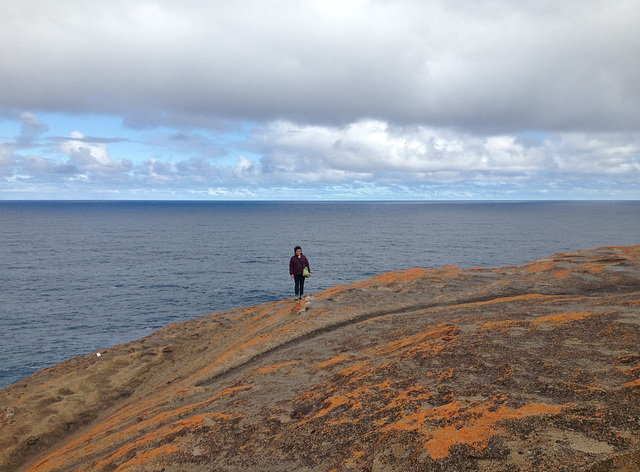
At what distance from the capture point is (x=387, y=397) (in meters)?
9.59

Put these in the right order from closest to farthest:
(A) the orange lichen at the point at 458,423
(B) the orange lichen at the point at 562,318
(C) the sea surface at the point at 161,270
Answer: (A) the orange lichen at the point at 458,423 → (B) the orange lichen at the point at 562,318 → (C) the sea surface at the point at 161,270

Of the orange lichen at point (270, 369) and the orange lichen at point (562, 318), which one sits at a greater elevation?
the orange lichen at point (562, 318)

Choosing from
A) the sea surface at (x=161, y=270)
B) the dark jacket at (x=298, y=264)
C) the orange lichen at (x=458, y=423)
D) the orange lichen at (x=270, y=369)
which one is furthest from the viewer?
the sea surface at (x=161, y=270)

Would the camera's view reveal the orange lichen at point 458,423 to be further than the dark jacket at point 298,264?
No

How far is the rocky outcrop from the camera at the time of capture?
23.7ft

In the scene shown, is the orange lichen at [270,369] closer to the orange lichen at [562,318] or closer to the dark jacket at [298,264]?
the orange lichen at [562,318]

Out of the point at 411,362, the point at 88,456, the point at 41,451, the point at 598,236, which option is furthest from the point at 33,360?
the point at 598,236

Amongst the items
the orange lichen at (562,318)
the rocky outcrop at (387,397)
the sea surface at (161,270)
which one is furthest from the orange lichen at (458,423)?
the sea surface at (161,270)

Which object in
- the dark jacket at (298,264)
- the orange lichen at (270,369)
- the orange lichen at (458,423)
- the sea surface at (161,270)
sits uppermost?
the dark jacket at (298,264)

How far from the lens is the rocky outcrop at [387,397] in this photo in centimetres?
721

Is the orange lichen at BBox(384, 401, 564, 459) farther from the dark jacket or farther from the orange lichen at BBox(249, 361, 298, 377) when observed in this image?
the dark jacket

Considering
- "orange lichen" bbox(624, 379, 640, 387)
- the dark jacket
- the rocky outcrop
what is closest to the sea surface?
the rocky outcrop

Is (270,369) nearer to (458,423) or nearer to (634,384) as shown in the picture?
(458,423)

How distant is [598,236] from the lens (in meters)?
119
